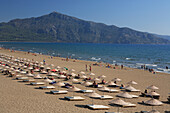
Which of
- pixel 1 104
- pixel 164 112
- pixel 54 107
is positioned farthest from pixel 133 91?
pixel 1 104

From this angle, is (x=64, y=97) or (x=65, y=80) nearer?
(x=64, y=97)

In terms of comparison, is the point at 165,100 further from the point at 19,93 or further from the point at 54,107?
the point at 19,93

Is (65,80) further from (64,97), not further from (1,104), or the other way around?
(1,104)

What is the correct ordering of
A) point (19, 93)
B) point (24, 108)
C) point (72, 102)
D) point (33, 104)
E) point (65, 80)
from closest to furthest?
point (24, 108), point (33, 104), point (72, 102), point (19, 93), point (65, 80)

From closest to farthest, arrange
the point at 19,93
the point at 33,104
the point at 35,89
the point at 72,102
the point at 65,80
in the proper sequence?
the point at 33,104 < the point at 72,102 < the point at 19,93 < the point at 35,89 < the point at 65,80

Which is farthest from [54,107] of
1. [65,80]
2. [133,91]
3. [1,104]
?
[65,80]

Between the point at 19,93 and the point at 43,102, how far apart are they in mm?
3925

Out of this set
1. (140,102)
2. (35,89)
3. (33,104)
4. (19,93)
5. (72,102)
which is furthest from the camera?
(35,89)

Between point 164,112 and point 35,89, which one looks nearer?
point 164,112

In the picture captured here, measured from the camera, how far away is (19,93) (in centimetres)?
1861

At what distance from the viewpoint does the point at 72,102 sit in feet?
53.8

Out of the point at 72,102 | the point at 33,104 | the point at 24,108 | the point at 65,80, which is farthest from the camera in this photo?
the point at 65,80

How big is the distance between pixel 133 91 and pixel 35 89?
1047 cm

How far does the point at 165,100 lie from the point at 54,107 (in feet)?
35.0
